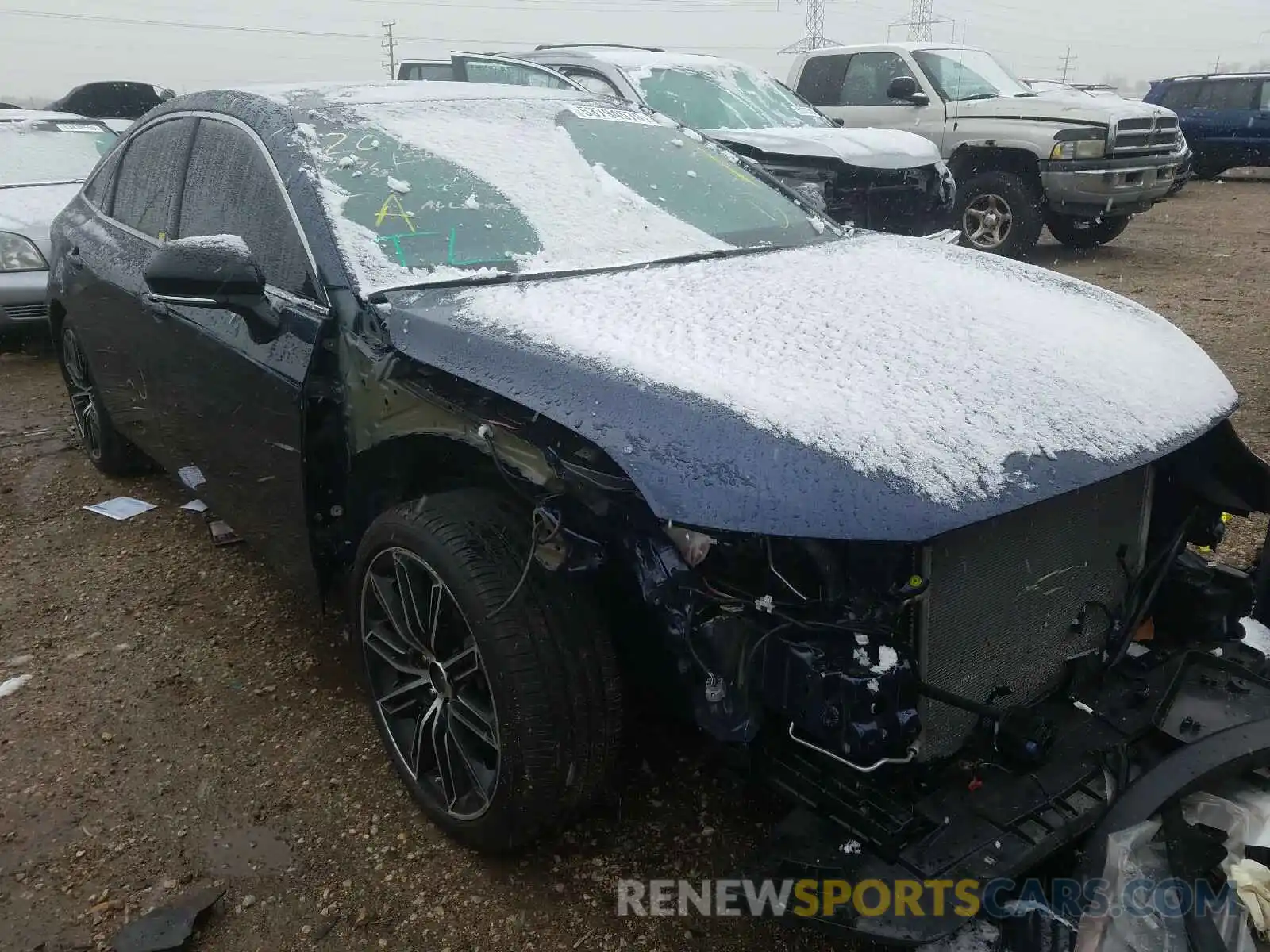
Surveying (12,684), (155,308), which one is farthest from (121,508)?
(155,308)

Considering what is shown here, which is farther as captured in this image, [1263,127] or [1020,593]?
[1263,127]

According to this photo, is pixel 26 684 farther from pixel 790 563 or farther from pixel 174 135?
pixel 790 563

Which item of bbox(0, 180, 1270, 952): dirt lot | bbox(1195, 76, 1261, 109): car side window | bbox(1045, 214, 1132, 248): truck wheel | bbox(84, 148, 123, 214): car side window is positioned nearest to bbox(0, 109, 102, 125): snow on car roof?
bbox(84, 148, 123, 214): car side window

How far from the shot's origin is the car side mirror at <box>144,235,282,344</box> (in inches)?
96.8

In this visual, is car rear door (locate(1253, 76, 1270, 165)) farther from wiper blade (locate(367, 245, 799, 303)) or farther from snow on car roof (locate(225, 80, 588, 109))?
wiper blade (locate(367, 245, 799, 303))

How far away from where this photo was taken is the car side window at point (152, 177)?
340 cm

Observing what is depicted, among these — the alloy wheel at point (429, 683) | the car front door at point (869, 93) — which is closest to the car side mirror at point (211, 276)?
the alloy wheel at point (429, 683)

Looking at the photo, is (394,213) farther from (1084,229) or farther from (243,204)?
(1084,229)

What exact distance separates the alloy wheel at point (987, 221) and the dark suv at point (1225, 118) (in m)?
9.50

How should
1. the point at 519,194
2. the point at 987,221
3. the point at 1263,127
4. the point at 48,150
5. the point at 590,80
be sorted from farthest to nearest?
1. the point at 1263,127
2. the point at 987,221
3. the point at 48,150
4. the point at 590,80
5. the point at 519,194

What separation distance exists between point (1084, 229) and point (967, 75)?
2021 millimetres

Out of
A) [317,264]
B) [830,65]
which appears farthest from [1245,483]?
[830,65]

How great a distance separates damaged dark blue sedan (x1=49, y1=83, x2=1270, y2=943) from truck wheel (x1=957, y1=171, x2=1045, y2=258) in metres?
6.71

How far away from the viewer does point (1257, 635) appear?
265cm
